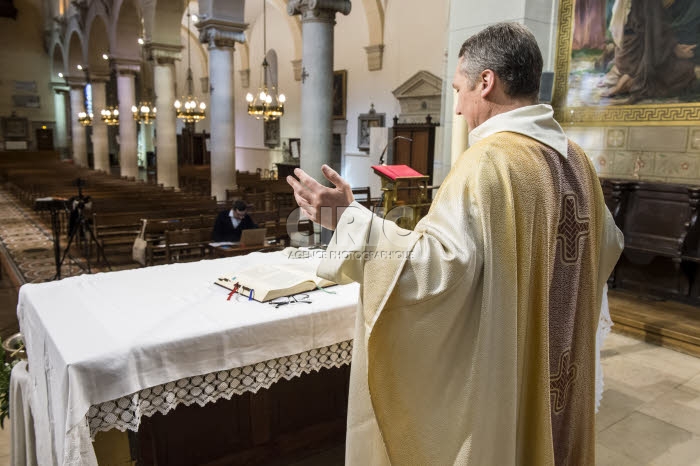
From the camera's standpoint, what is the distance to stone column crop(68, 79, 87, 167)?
2441cm

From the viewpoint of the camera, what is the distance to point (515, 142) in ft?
5.30

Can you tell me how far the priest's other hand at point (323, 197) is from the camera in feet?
4.91

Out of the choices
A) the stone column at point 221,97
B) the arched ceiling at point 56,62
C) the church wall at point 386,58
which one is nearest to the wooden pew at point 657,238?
the church wall at point 386,58

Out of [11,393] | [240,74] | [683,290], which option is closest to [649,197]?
[683,290]

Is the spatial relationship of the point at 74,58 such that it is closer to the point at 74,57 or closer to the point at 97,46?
the point at 74,57

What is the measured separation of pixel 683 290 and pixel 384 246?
5.64 meters

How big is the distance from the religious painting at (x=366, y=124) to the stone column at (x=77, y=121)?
1439cm

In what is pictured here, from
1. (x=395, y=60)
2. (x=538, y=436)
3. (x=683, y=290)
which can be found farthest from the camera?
(x=395, y=60)

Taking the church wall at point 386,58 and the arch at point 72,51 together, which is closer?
the church wall at point 386,58

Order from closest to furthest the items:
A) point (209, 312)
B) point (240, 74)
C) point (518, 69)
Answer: point (518, 69)
point (209, 312)
point (240, 74)

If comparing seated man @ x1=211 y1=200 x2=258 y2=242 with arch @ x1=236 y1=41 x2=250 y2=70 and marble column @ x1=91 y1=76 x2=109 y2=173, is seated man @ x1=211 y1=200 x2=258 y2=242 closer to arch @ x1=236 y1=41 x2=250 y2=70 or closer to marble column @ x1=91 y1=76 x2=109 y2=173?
marble column @ x1=91 y1=76 x2=109 y2=173

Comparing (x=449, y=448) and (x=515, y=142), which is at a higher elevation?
(x=515, y=142)

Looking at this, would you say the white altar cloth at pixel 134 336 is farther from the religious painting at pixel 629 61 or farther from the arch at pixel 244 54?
the arch at pixel 244 54

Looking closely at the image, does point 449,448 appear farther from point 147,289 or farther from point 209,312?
point 147,289
